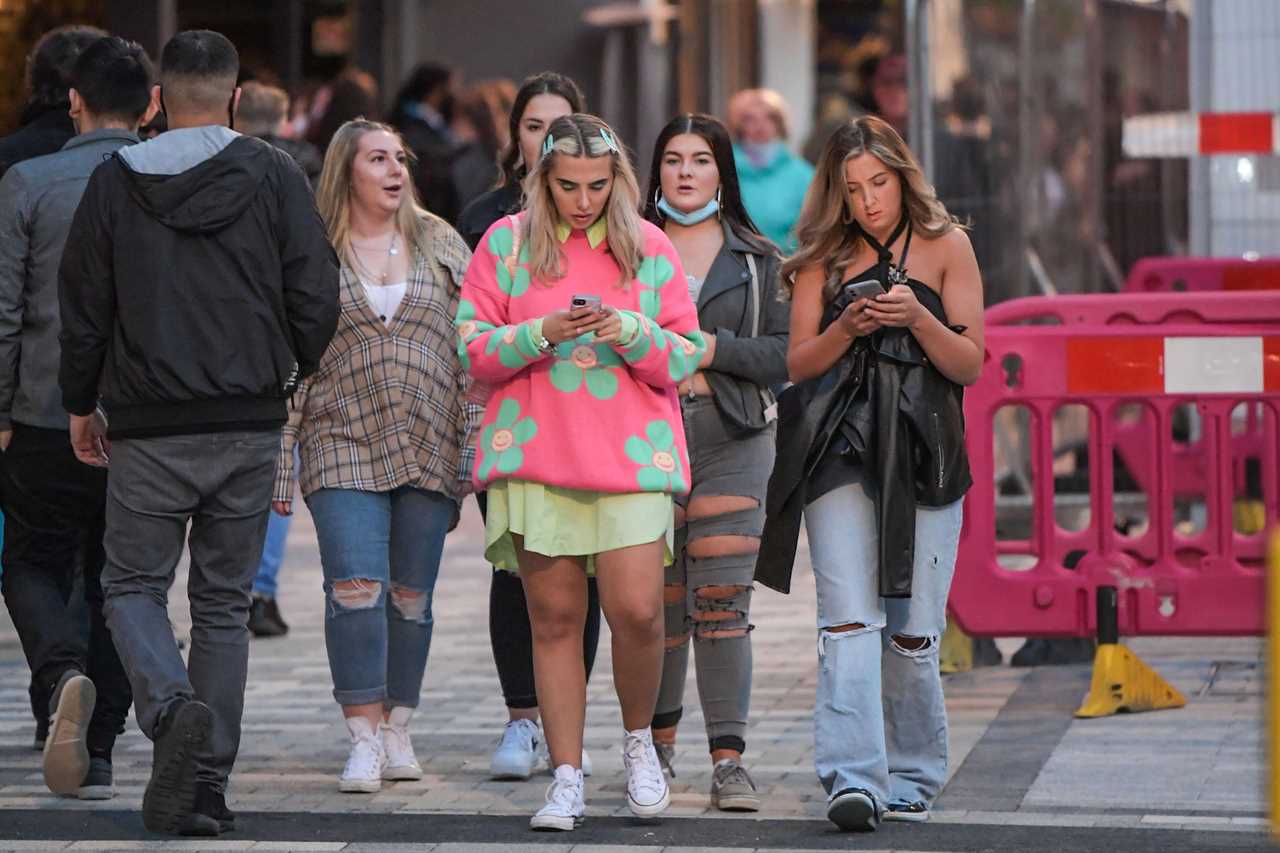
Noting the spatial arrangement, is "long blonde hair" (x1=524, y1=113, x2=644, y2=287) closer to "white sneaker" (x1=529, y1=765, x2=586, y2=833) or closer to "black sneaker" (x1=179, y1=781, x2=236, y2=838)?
"white sneaker" (x1=529, y1=765, x2=586, y2=833)

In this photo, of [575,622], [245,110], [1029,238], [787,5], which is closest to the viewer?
[575,622]

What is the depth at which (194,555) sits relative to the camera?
657 cm

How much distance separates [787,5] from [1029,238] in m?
9.28

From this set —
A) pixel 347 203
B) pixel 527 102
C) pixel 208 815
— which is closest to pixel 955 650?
pixel 527 102

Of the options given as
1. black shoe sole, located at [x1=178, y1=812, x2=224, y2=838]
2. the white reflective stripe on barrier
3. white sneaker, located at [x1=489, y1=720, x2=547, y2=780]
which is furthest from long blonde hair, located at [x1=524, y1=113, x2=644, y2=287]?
the white reflective stripe on barrier

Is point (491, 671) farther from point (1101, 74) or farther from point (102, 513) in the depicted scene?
point (1101, 74)

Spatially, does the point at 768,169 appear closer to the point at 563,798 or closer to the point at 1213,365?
the point at 1213,365

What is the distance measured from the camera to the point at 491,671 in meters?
9.01

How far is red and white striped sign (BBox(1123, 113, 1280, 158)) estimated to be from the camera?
1053 cm

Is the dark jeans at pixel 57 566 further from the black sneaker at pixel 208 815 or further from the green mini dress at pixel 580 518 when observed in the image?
the green mini dress at pixel 580 518

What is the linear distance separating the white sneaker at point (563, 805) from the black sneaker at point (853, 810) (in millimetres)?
620

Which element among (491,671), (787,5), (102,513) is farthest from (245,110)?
(787,5)

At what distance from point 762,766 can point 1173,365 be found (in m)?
1.96

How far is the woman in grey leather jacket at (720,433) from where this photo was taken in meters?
6.82
